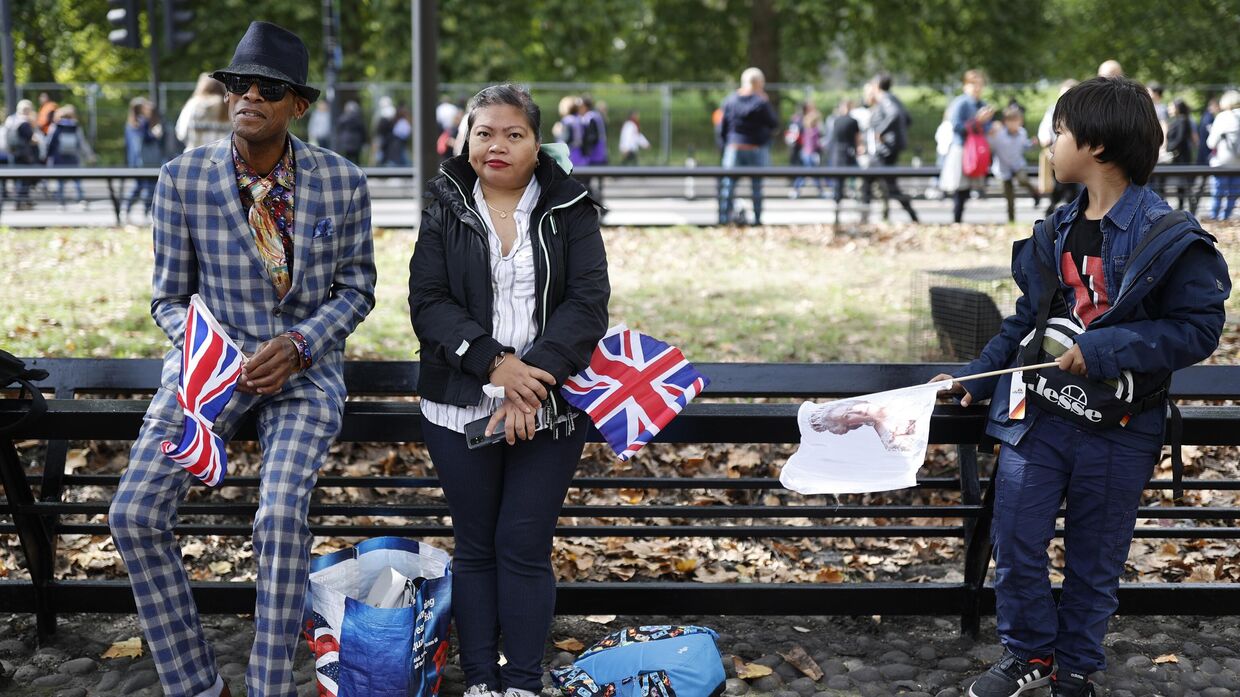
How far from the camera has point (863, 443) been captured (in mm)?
3561

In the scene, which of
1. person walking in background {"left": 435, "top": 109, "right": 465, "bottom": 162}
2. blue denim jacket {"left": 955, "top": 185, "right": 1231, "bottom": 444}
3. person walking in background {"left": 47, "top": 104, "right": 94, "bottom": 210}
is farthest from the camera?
person walking in background {"left": 47, "top": 104, "right": 94, "bottom": 210}

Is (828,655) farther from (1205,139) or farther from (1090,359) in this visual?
(1205,139)

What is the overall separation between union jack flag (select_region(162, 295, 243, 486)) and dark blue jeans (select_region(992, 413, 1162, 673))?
7.15 feet

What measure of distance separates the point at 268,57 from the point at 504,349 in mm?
1086

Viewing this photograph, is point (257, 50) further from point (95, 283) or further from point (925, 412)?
point (95, 283)

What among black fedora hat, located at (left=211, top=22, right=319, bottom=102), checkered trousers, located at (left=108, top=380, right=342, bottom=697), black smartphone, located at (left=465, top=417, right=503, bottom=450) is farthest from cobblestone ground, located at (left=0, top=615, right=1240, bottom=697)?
black fedora hat, located at (left=211, top=22, right=319, bottom=102)

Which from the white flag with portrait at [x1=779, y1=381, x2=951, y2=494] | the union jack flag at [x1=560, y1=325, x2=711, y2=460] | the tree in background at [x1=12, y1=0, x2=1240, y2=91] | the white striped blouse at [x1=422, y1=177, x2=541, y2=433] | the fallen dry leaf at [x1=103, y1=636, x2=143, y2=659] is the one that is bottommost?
the fallen dry leaf at [x1=103, y1=636, x2=143, y2=659]

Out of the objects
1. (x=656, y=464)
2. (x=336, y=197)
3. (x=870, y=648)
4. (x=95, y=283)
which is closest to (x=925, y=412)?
(x=870, y=648)

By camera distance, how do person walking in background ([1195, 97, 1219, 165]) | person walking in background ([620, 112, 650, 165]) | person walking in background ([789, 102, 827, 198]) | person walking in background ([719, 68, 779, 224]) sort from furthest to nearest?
person walking in background ([620, 112, 650, 165]) → person walking in background ([789, 102, 827, 198]) → person walking in background ([1195, 97, 1219, 165]) → person walking in background ([719, 68, 779, 224])

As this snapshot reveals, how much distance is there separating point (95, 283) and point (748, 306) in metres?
5.02

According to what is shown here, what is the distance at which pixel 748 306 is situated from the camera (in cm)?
920

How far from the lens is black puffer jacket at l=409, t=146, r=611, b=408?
11.1 feet

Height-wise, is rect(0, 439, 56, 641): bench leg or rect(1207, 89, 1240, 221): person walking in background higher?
rect(1207, 89, 1240, 221): person walking in background

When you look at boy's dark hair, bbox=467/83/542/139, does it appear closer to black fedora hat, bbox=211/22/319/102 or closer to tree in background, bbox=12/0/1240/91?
black fedora hat, bbox=211/22/319/102
